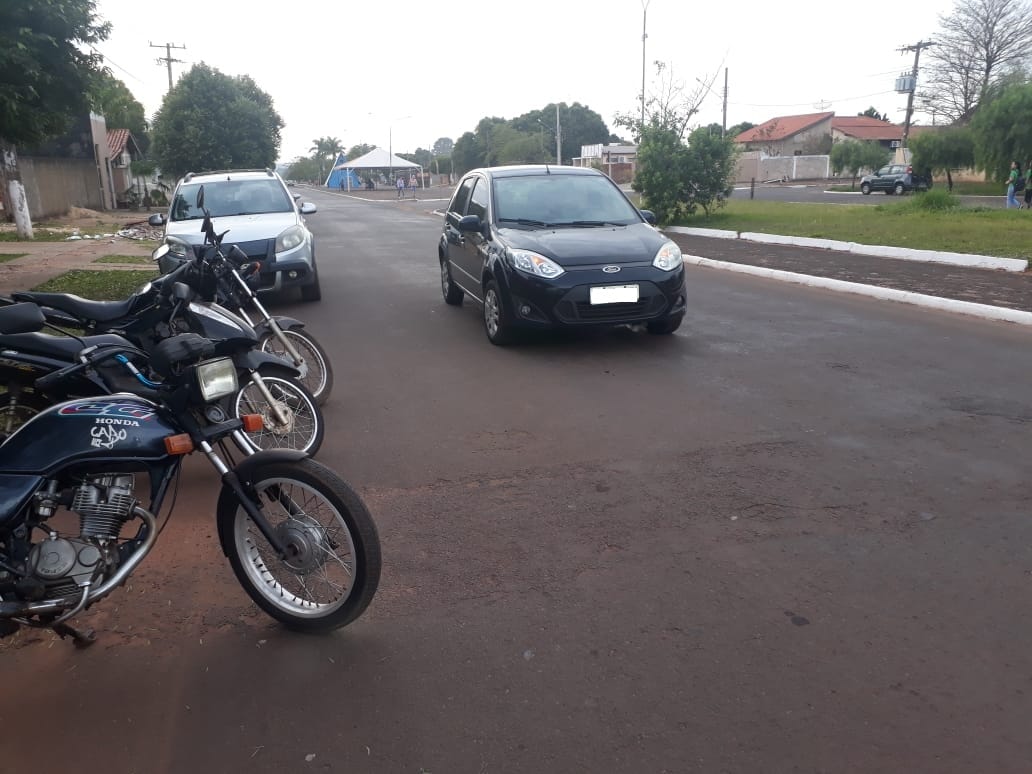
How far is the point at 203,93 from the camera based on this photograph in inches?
1299

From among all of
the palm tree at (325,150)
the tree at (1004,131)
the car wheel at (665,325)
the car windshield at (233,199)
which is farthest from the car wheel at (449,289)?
the palm tree at (325,150)

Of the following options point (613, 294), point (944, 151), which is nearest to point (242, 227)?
point (613, 294)

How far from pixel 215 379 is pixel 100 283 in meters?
10.4

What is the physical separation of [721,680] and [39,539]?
8.41 ft

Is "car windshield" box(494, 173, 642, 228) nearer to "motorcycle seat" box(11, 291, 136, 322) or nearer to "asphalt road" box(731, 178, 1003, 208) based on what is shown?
"motorcycle seat" box(11, 291, 136, 322)

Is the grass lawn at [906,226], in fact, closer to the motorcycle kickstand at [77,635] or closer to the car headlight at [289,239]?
the car headlight at [289,239]

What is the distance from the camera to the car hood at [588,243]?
24.6ft

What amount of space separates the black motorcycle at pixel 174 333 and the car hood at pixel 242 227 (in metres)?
4.88

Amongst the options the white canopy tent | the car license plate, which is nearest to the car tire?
the car license plate

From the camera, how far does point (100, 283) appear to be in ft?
39.7

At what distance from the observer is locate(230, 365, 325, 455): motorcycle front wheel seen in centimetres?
499

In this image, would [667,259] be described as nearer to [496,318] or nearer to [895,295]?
[496,318]

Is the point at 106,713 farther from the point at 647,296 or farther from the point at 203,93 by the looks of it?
the point at 203,93

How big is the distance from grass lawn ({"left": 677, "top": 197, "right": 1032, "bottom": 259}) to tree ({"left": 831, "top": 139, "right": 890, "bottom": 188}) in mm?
33614
